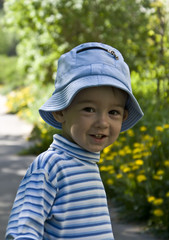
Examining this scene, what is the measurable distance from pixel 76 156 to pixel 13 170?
4582 millimetres

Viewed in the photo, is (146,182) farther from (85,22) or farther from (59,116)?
(85,22)

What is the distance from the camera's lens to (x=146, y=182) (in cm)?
412

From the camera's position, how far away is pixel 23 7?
35.9 ft

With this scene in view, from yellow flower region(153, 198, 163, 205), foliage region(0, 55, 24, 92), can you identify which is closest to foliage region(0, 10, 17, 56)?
foliage region(0, 55, 24, 92)

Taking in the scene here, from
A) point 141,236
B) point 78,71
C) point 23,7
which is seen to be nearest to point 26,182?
point 78,71

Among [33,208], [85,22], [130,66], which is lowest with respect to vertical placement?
[33,208]

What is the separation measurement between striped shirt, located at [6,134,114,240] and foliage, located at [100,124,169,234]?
2.07m

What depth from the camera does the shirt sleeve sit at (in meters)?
1.51

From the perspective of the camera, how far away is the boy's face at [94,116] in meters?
1.62

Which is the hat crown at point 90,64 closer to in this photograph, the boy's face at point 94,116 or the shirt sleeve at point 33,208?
the boy's face at point 94,116

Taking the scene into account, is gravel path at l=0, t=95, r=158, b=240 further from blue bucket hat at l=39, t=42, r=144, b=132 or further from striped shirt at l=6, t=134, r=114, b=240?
blue bucket hat at l=39, t=42, r=144, b=132

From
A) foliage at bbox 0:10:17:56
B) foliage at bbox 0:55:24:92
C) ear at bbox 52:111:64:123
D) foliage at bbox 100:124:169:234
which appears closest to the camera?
ear at bbox 52:111:64:123

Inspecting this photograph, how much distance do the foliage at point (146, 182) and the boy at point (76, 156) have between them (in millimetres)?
2099

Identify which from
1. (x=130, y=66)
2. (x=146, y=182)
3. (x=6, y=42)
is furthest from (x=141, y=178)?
(x=6, y=42)
